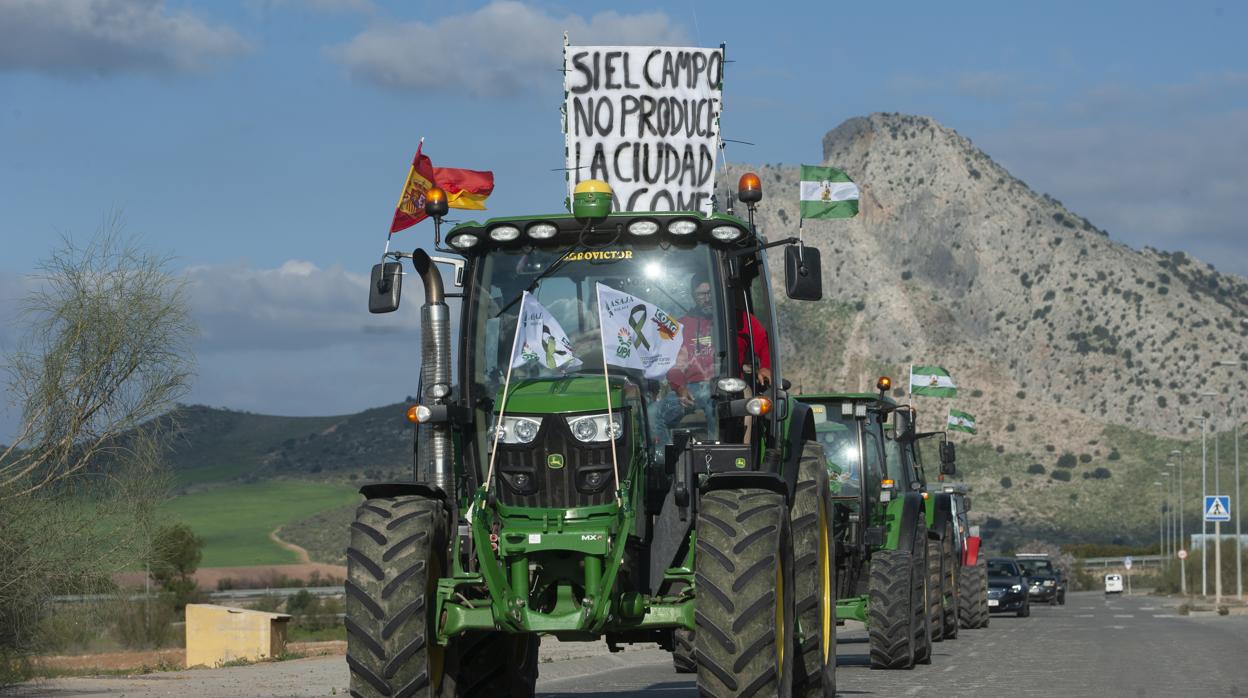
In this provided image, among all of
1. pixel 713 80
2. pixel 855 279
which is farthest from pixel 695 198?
pixel 855 279

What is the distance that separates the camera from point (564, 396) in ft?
37.4

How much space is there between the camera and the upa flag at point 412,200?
16594mm

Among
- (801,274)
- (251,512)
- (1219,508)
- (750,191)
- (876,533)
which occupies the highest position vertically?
(750,191)

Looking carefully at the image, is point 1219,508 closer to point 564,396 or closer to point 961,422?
point 961,422

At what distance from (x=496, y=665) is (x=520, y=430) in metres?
A: 2.38

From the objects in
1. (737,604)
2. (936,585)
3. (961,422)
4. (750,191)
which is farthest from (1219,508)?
(737,604)

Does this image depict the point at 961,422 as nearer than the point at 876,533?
No

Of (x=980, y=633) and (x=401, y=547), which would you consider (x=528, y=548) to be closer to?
(x=401, y=547)

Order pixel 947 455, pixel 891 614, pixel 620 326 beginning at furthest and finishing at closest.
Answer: pixel 947 455
pixel 891 614
pixel 620 326

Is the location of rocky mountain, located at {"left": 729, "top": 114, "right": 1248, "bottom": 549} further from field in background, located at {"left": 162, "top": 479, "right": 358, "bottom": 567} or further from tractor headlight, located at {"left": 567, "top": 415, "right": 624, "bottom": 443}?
tractor headlight, located at {"left": 567, "top": 415, "right": 624, "bottom": 443}

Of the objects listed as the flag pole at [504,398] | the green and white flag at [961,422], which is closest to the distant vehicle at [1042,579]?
the green and white flag at [961,422]

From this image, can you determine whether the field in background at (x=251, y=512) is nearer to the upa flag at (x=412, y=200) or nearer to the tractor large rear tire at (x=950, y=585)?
the tractor large rear tire at (x=950, y=585)

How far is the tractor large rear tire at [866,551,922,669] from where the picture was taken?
2142cm

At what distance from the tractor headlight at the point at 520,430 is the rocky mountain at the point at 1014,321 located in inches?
4590
